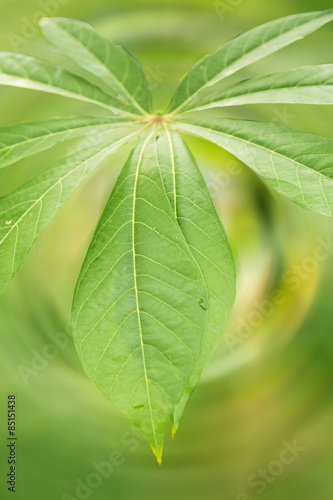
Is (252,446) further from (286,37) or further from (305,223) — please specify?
(286,37)

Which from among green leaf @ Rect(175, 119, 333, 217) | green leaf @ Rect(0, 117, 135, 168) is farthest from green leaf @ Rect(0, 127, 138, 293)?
green leaf @ Rect(175, 119, 333, 217)

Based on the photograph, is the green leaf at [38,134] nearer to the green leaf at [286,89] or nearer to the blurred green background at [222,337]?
the green leaf at [286,89]

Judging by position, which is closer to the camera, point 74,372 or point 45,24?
point 45,24

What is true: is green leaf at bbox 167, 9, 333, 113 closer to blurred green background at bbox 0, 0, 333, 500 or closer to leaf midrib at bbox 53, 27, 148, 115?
leaf midrib at bbox 53, 27, 148, 115

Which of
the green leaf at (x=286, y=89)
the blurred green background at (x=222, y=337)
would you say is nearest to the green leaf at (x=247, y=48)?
the green leaf at (x=286, y=89)

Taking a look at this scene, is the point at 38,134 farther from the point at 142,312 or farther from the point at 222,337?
the point at 222,337

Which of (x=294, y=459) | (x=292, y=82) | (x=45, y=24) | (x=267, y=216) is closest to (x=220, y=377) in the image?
(x=294, y=459)

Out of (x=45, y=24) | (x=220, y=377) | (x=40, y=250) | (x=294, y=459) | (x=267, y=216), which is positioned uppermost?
(x=45, y=24)

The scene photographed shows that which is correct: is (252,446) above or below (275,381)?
below
